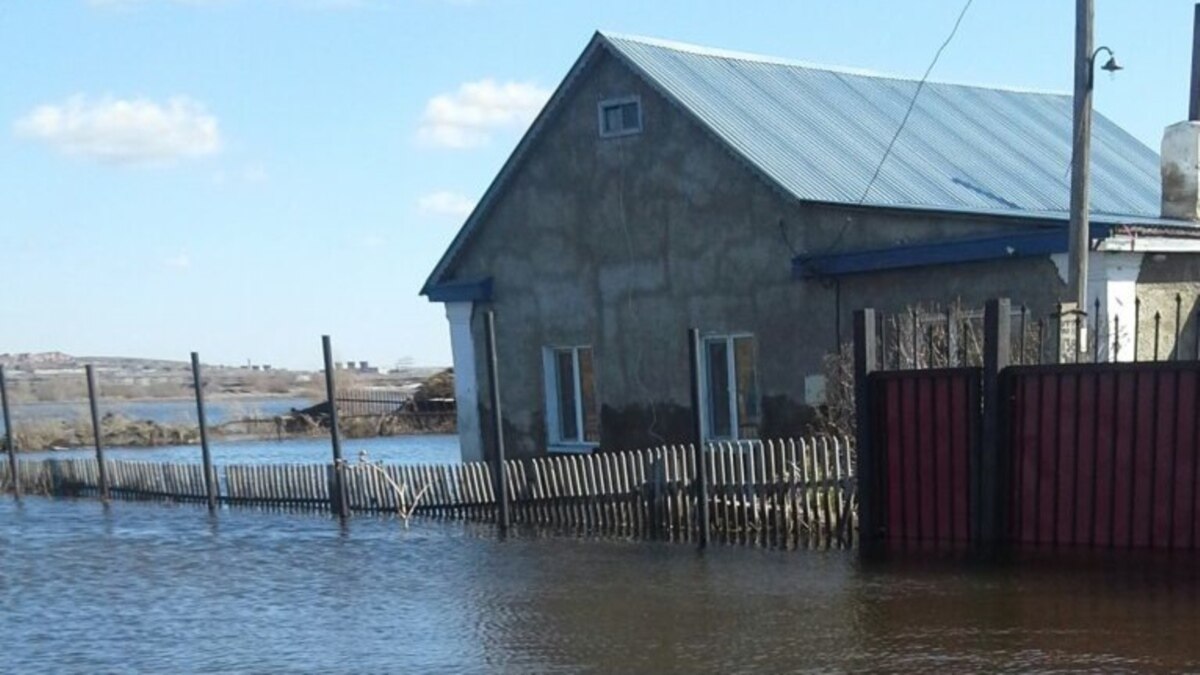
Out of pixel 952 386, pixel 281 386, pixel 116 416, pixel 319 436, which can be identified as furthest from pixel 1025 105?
pixel 281 386

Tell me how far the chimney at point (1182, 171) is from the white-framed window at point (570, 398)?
8642 mm

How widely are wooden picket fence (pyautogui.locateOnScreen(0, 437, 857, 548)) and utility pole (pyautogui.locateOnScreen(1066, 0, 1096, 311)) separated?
3211 millimetres

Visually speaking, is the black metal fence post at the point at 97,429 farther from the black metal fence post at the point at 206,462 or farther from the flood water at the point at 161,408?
the flood water at the point at 161,408

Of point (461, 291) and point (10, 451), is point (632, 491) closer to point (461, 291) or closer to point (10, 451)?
point (461, 291)

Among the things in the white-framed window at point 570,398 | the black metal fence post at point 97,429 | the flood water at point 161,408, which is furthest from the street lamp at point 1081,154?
the flood water at point 161,408

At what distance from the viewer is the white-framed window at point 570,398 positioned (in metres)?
21.6

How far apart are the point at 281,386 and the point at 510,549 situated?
129734 millimetres

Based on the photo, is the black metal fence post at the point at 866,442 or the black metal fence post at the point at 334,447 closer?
the black metal fence post at the point at 866,442

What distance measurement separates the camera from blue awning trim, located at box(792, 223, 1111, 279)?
51.0 ft

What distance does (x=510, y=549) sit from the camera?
1504 cm

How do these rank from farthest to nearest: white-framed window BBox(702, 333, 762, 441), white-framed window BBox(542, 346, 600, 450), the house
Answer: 1. white-framed window BBox(542, 346, 600, 450)
2. white-framed window BBox(702, 333, 762, 441)
3. the house

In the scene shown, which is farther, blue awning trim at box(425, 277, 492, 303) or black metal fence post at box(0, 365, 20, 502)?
black metal fence post at box(0, 365, 20, 502)

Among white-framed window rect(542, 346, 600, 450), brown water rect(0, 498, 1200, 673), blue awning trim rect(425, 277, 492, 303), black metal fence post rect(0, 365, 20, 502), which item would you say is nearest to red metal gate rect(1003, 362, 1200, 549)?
brown water rect(0, 498, 1200, 673)

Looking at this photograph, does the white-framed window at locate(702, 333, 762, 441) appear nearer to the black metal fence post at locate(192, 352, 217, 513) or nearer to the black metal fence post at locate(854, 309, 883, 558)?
the black metal fence post at locate(854, 309, 883, 558)
